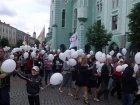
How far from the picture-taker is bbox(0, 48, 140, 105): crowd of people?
788 centimetres

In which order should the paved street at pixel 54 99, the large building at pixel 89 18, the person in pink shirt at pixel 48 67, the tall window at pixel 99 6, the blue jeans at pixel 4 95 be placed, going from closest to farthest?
the blue jeans at pixel 4 95, the paved street at pixel 54 99, the person in pink shirt at pixel 48 67, the large building at pixel 89 18, the tall window at pixel 99 6

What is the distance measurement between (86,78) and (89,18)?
108 feet

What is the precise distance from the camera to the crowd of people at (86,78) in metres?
7.88

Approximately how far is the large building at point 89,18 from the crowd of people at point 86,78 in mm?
14672

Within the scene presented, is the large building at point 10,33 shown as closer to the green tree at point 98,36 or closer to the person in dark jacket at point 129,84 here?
the green tree at point 98,36

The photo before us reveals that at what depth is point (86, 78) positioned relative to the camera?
444 inches

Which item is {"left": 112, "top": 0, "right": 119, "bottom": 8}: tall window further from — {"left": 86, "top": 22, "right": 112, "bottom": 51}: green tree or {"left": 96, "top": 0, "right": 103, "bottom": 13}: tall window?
{"left": 86, "top": 22, "right": 112, "bottom": 51}: green tree

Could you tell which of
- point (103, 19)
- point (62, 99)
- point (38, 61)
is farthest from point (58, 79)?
point (103, 19)

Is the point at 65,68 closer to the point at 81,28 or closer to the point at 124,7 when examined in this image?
the point at 124,7

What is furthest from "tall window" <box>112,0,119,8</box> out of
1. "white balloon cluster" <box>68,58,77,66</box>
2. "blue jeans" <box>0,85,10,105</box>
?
"blue jeans" <box>0,85,10,105</box>

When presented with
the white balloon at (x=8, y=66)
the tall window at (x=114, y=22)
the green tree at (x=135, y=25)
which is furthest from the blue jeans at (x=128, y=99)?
the tall window at (x=114, y=22)

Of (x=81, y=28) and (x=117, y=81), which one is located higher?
(x=81, y=28)

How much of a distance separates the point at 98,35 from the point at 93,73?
811 inches

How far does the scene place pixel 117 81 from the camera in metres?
12.4
